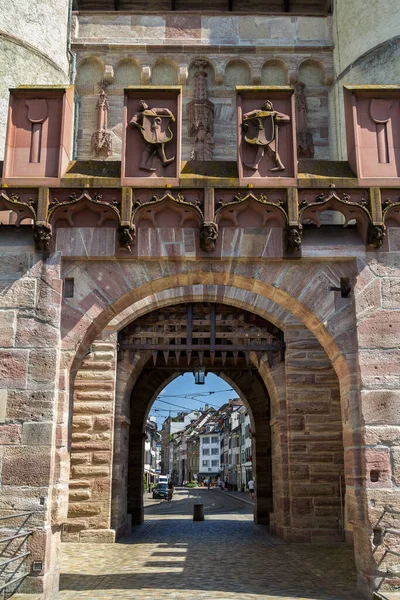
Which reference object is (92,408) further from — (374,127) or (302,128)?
(374,127)

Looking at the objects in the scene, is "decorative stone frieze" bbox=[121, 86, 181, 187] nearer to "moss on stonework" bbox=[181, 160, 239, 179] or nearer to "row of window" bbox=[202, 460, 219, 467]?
"moss on stonework" bbox=[181, 160, 239, 179]

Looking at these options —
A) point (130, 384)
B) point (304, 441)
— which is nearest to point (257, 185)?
point (304, 441)

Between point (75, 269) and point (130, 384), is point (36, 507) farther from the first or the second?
point (130, 384)

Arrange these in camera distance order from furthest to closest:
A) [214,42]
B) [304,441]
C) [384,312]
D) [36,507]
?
[214,42], [304,441], [384,312], [36,507]

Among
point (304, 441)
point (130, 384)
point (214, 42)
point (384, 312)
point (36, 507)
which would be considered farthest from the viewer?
point (214, 42)

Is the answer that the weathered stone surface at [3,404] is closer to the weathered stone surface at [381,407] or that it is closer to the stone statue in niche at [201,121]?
the weathered stone surface at [381,407]

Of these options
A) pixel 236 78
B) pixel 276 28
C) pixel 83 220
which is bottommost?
pixel 83 220

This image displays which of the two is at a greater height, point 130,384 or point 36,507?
point 130,384

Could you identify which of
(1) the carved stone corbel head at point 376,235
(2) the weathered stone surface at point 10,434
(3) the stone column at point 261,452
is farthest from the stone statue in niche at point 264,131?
(3) the stone column at point 261,452

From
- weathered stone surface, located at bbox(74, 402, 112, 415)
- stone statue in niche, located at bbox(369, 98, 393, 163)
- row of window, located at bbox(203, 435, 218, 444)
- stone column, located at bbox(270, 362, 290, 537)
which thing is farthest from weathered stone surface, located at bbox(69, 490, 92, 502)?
row of window, located at bbox(203, 435, 218, 444)

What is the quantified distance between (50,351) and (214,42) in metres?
11.3

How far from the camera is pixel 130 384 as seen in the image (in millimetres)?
15133

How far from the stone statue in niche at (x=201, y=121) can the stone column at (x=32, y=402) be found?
8.23m

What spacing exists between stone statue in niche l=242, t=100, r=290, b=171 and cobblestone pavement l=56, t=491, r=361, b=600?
4.64 metres
